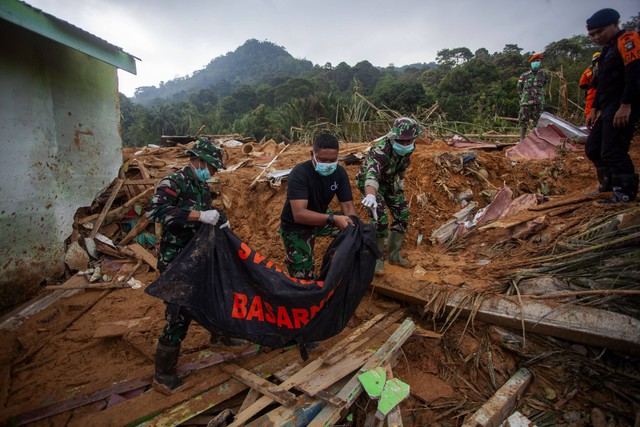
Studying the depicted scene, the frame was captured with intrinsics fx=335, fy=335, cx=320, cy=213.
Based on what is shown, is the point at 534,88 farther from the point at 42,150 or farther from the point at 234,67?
the point at 234,67

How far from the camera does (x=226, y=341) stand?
128 inches

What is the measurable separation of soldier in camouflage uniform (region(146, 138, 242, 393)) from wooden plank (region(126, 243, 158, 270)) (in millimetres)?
2857

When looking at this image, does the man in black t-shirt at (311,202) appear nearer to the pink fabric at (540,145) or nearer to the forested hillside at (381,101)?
the pink fabric at (540,145)

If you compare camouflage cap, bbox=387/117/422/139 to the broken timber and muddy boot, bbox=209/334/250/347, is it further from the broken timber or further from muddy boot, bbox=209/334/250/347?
muddy boot, bbox=209/334/250/347

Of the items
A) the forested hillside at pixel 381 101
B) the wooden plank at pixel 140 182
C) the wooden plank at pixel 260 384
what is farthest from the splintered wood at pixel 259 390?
the forested hillside at pixel 381 101

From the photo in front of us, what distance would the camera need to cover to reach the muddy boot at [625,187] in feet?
11.1

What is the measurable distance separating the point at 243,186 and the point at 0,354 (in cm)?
394

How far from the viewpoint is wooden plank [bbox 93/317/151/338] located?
3576mm

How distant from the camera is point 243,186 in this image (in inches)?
249

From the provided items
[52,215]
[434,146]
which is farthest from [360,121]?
[52,215]

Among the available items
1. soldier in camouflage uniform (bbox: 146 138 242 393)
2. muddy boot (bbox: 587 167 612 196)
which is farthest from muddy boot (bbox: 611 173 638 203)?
soldier in camouflage uniform (bbox: 146 138 242 393)

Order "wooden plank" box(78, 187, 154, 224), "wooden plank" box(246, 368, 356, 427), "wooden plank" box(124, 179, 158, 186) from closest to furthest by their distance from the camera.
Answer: "wooden plank" box(246, 368, 356, 427)
"wooden plank" box(78, 187, 154, 224)
"wooden plank" box(124, 179, 158, 186)

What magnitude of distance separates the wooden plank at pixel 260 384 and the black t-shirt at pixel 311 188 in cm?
128

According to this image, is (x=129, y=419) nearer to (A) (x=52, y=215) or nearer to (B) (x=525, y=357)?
(B) (x=525, y=357)
